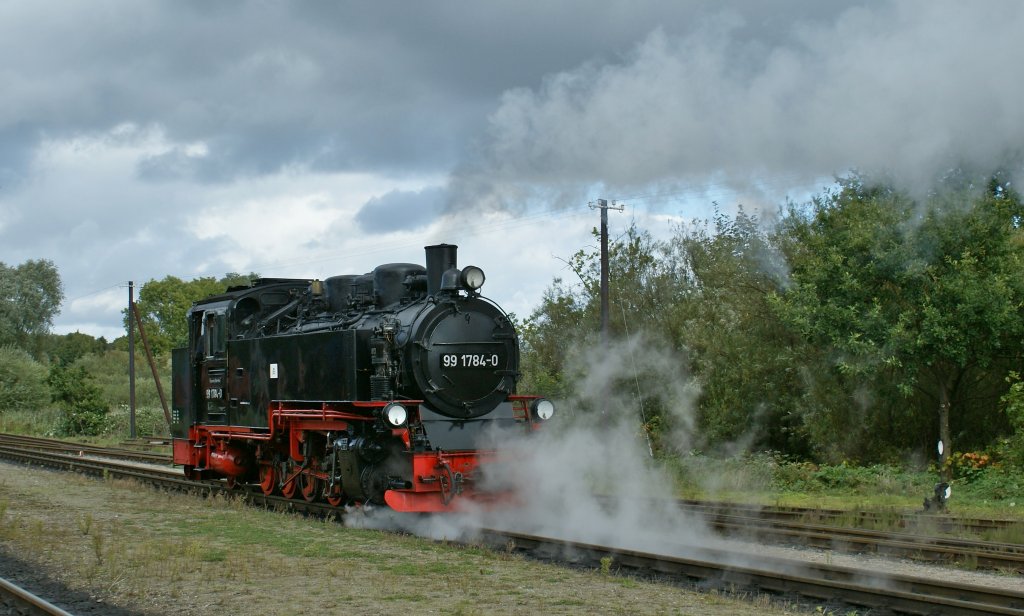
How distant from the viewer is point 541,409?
42.0ft

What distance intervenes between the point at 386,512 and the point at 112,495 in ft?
20.3

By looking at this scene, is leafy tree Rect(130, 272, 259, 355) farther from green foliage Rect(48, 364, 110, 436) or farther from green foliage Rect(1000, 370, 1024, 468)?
green foliage Rect(1000, 370, 1024, 468)

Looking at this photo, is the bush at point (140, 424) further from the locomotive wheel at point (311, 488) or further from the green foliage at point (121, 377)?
the locomotive wheel at point (311, 488)

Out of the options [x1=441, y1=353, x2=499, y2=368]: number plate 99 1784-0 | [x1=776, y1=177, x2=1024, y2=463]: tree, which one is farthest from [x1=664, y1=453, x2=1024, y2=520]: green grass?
[x1=441, y1=353, x2=499, y2=368]: number plate 99 1784-0

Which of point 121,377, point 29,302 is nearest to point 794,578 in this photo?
point 121,377

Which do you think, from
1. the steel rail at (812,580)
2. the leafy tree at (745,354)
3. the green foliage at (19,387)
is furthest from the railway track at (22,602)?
the green foliage at (19,387)

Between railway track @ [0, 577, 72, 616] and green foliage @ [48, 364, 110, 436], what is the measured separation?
3182 centimetres

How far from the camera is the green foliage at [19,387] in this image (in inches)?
1793

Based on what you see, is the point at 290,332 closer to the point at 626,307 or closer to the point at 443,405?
the point at 443,405

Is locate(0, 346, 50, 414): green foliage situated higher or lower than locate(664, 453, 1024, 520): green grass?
higher

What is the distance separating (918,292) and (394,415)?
9.68 metres

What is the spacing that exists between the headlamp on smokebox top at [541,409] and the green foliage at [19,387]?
130ft

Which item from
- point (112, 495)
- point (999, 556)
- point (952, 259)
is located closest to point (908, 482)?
point (952, 259)

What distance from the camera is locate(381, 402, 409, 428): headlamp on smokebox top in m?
11.2
